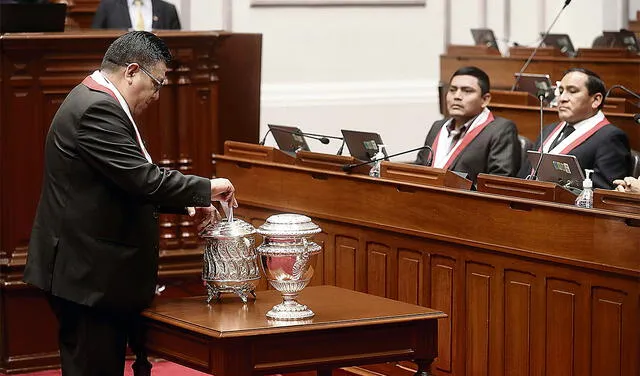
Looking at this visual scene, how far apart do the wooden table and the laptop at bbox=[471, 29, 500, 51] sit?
6776mm

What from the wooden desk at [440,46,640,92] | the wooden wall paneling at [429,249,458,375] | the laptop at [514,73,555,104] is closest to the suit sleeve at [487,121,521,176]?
the wooden wall paneling at [429,249,458,375]

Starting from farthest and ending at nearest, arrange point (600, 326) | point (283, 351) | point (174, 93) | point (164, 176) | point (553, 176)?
1. point (174, 93)
2. point (553, 176)
3. point (600, 326)
4. point (164, 176)
5. point (283, 351)

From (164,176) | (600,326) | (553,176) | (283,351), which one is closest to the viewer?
(283,351)

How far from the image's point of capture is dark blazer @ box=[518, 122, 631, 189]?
18.7ft

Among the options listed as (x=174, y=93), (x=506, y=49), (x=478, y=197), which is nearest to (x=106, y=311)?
(x=478, y=197)

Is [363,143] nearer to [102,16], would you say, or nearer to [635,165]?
[635,165]

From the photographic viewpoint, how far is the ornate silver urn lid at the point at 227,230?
3.73 metres

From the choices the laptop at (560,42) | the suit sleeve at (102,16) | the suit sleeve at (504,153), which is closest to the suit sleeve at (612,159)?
the suit sleeve at (504,153)

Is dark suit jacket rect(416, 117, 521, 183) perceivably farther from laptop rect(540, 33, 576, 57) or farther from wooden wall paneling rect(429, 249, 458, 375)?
laptop rect(540, 33, 576, 57)

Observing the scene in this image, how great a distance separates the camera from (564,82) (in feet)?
19.6

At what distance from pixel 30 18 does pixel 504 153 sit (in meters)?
2.32

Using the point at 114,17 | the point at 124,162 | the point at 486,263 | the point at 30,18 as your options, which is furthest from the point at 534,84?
the point at 124,162

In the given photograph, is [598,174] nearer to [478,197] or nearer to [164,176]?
[478,197]

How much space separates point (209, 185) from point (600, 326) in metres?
1.39
